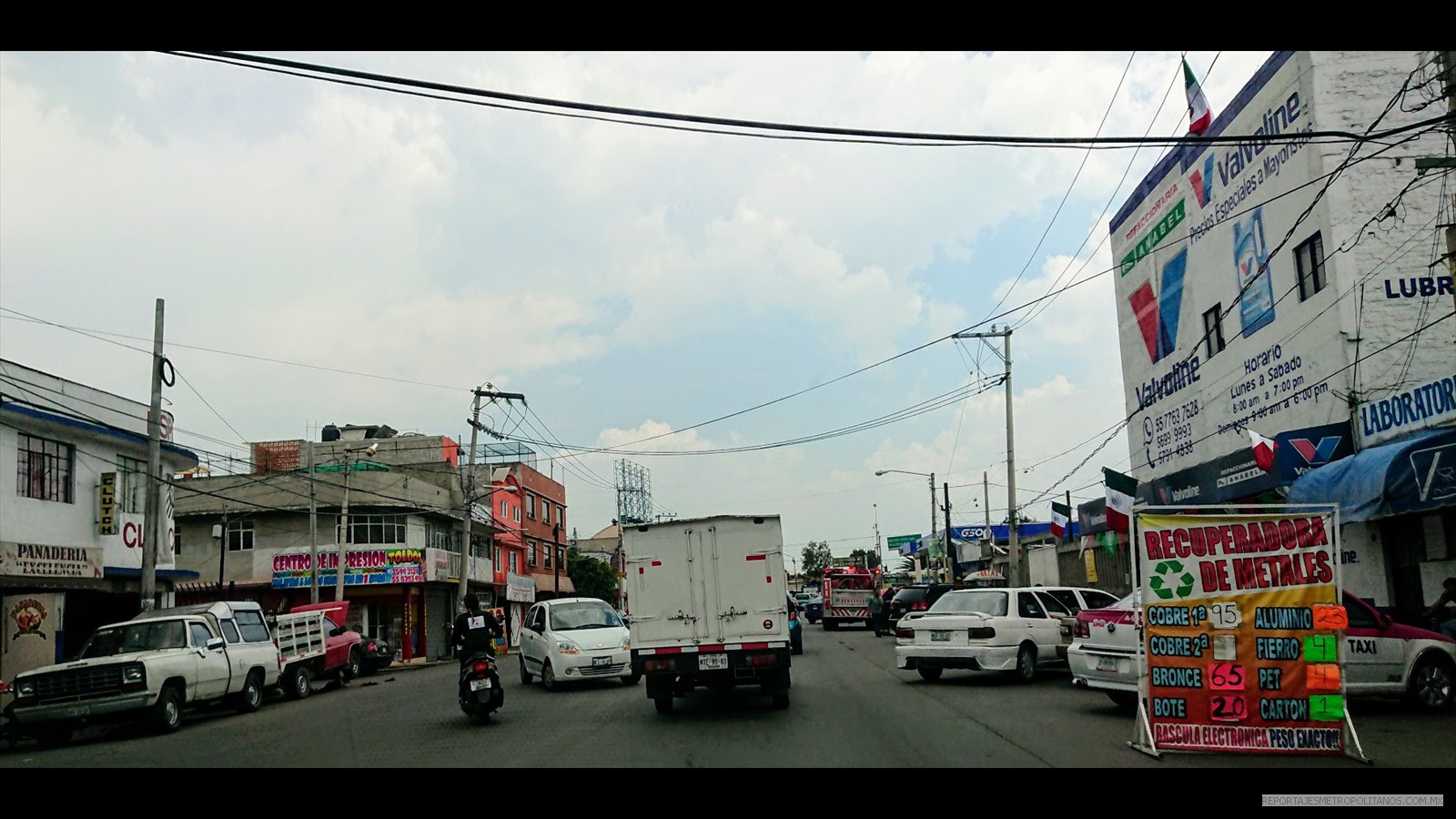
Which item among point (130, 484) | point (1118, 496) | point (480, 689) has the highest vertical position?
point (130, 484)

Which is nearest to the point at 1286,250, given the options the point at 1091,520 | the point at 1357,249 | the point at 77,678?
the point at 1357,249

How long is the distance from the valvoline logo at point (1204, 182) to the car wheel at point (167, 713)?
919 inches

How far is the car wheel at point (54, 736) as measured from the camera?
50.8 ft

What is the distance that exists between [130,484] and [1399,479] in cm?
2750

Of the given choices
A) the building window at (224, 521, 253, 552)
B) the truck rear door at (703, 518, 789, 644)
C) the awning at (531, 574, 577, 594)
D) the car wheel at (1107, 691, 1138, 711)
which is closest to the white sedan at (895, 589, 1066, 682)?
the car wheel at (1107, 691, 1138, 711)

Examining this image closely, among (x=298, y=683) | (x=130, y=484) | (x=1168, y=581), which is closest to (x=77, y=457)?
(x=130, y=484)

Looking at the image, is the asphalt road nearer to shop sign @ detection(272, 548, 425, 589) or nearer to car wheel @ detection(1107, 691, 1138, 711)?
car wheel @ detection(1107, 691, 1138, 711)

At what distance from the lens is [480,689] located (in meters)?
14.0

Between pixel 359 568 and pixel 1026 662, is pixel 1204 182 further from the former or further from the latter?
pixel 359 568

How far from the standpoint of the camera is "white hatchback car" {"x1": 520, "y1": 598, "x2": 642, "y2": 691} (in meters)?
19.1

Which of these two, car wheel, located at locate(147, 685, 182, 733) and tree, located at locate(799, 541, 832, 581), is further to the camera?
tree, located at locate(799, 541, 832, 581)

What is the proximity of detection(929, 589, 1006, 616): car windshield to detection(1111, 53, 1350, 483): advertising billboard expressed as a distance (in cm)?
777
